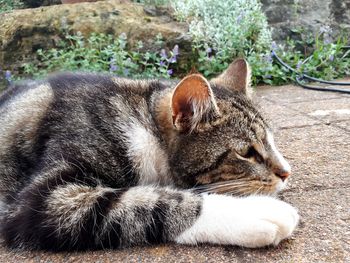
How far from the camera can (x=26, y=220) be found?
4.86 ft

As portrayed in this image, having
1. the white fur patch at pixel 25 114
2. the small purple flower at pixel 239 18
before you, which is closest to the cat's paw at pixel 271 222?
the white fur patch at pixel 25 114

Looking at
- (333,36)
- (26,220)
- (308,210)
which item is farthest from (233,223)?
(333,36)

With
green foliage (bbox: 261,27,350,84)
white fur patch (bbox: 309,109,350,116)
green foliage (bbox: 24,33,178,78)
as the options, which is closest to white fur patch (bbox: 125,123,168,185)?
white fur patch (bbox: 309,109,350,116)

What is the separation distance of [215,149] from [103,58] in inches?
107

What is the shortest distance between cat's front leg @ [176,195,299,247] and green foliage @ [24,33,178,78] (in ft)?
8.05

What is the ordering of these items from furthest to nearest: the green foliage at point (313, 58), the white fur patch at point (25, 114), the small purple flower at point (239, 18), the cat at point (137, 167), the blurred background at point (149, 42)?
the small purple flower at point (239, 18), the green foliage at point (313, 58), the blurred background at point (149, 42), the white fur patch at point (25, 114), the cat at point (137, 167)

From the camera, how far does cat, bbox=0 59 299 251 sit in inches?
56.4

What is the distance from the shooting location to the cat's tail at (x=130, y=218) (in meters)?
1.39

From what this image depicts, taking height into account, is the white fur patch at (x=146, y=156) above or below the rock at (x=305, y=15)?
above

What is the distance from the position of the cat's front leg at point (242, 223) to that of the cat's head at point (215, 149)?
0.20 metres

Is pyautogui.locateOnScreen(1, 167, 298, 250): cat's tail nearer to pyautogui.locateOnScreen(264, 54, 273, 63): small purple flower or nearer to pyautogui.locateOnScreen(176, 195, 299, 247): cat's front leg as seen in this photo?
pyautogui.locateOnScreen(176, 195, 299, 247): cat's front leg

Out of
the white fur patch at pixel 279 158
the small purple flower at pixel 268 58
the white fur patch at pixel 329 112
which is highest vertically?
the white fur patch at pixel 279 158

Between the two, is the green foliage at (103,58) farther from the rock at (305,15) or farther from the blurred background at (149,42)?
the rock at (305,15)

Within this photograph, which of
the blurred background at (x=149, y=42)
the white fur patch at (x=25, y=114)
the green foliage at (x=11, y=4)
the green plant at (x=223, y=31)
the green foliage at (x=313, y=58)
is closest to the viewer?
the white fur patch at (x=25, y=114)
